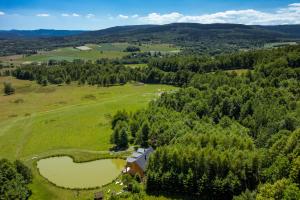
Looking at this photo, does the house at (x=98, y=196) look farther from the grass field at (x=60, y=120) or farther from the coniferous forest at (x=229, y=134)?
the coniferous forest at (x=229, y=134)

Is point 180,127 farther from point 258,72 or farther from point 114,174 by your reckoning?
point 258,72

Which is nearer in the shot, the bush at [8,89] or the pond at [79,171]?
the pond at [79,171]

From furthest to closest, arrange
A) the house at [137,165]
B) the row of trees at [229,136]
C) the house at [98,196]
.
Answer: the house at [137,165], the house at [98,196], the row of trees at [229,136]

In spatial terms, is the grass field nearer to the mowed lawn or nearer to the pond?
the mowed lawn

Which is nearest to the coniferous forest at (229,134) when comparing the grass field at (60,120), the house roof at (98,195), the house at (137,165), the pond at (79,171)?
the house at (137,165)

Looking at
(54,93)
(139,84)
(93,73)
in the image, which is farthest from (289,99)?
(93,73)

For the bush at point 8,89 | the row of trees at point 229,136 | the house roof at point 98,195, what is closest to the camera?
the row of trees at point 229,136

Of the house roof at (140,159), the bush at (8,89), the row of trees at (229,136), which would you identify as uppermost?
the row of trees at (229,136)

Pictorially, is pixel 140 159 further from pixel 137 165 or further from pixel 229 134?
pixel 229 134
